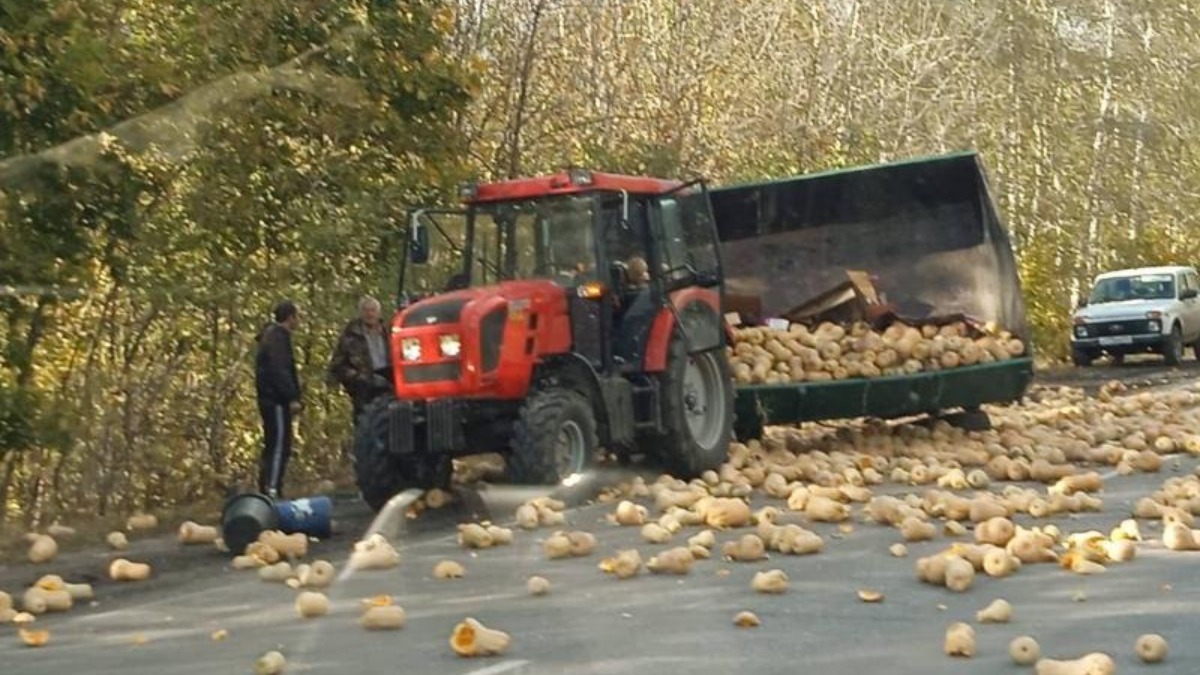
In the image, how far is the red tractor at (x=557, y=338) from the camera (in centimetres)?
1451

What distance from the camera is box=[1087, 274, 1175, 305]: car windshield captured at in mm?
34688

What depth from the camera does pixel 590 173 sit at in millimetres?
15336

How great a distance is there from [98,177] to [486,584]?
5749 mm

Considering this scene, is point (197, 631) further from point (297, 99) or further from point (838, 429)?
point (838, 429)

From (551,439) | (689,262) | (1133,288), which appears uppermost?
(1133,288)

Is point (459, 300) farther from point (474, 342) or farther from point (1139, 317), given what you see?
point (1139, 317)

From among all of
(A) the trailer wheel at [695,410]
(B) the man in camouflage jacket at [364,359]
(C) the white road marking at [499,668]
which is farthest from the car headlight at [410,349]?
(C) the white road marking at [499,668]

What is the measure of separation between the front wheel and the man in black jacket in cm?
2179

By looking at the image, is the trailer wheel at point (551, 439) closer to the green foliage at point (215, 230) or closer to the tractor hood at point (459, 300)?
the tractor hood at point (459, 300)

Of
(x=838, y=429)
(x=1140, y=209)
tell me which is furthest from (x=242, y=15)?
(x=1140, y=209)

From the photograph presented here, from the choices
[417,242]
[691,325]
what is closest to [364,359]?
[417,242]

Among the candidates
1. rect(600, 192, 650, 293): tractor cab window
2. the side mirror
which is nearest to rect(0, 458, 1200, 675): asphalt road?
rect(600, 192, 650, 293): tractor cab window

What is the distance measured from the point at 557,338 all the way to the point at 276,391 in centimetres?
238

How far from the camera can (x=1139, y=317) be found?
3356cm
